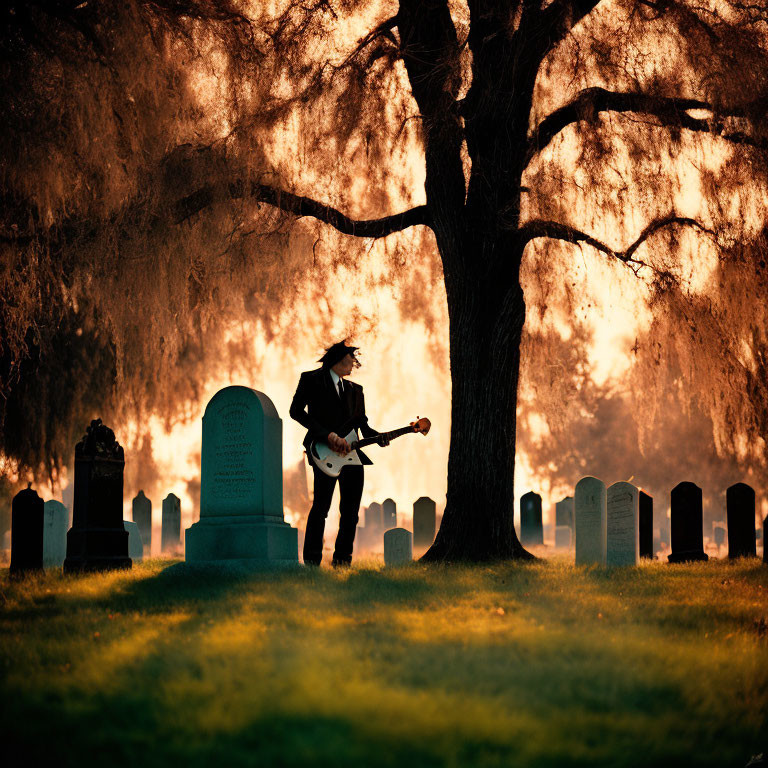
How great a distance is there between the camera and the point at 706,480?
3672 centimetres

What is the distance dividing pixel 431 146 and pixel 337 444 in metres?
3.48

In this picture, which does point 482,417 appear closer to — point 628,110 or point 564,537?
point 628,110

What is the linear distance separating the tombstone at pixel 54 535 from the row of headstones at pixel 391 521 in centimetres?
618

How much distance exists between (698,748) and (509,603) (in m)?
2.94

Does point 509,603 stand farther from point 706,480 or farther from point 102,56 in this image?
point 706,480

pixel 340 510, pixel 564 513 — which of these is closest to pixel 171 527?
pixel 564 513

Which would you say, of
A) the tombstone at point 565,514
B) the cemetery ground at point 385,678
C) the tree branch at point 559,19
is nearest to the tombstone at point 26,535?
the cemetery ground at point 385,678

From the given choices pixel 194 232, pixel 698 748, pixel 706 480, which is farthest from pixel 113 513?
pixel 706 480

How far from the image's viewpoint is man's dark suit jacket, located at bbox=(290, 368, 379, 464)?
9242 mm

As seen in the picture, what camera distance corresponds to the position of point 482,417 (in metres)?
10.1

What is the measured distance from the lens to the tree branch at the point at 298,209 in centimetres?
1052

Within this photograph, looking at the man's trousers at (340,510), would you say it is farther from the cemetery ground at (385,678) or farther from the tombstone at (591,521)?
the tombstone at (591,521)

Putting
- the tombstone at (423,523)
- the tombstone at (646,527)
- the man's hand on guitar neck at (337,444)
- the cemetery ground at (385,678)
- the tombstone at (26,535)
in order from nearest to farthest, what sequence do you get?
the cemetery ground at (385,678), the man's hand on guitar neck at (337,444), the tombstone at (26,535), the tombstone at (646,527), the tombstone at (423,523)

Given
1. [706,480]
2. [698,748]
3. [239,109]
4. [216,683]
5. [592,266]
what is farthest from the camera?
[706,480]
